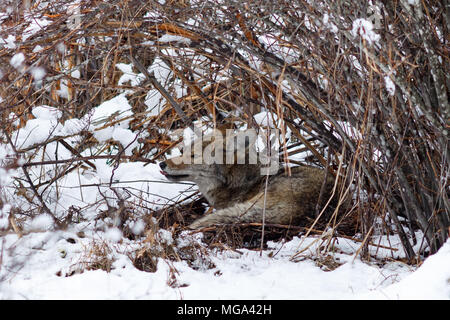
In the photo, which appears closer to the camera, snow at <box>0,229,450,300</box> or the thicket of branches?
snow at <box>0,229,450,300</box>

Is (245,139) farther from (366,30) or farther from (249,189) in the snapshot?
(366,30)

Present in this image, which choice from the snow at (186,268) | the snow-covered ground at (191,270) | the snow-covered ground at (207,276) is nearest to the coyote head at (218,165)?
the snow at (186,268)

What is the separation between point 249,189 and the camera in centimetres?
549

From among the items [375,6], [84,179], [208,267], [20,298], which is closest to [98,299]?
[20,298]

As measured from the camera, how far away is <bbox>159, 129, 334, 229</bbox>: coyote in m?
4.68

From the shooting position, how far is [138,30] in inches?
165

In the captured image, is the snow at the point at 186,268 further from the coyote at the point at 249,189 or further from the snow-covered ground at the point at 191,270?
the coyote at the point at 249,189

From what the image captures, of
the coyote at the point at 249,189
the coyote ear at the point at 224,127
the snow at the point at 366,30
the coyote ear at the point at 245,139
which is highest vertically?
the snow at the point at 366,30

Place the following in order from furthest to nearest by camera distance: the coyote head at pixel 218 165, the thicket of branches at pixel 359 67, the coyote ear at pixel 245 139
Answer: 1. the coyote head at pixel 218 165
2. the coyote ear at pixel 245 139
3. the thicket of branches at pixel 359 67

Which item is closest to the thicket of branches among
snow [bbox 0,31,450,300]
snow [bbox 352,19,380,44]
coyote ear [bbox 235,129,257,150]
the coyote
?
snow [bbox 352,19,380,44]

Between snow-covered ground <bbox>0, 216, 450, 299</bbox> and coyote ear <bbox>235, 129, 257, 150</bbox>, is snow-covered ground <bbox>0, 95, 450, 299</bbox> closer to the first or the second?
snow-covered ground <bbox>0, 216, 450, 299</bbox>

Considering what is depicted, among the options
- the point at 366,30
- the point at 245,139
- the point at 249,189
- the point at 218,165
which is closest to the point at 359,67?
the point at 366,30

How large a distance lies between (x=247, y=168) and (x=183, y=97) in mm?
1012

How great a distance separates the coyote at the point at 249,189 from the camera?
4.68 m
